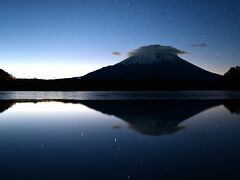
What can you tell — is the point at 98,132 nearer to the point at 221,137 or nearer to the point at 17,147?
Answer: the point at 17,147

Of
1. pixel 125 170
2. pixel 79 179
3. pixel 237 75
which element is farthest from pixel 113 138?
pixel 237 75

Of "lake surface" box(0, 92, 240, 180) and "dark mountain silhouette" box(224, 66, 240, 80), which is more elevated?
"dark mountain silhouette" box(224, 66, 240, 80)

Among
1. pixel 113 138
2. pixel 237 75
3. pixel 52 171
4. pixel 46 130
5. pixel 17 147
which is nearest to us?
pixel 52 171

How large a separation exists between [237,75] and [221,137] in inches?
7150

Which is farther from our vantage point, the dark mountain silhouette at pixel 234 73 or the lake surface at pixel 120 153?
the dark mountain silhouette at pixel 234 73

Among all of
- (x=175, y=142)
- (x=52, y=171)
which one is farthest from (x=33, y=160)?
(x=175, y=142)

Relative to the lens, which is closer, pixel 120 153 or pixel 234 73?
pixel 120 153

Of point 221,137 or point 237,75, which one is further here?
point 237,75

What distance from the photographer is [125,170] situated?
8.95 m

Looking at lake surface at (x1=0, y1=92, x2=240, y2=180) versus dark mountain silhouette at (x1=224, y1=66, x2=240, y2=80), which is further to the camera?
dark mountain silhouette at (x1=224, y1=66, x2=240, y2=80)

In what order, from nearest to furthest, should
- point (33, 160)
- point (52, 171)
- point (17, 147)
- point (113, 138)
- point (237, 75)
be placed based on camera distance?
point (52, 171), point (33, 160), point (17, 147), point (113, 138), point (237, 75)

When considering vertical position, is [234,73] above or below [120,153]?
above

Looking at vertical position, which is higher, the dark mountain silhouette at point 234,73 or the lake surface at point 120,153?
the dark mountain silhouette at point 234,73

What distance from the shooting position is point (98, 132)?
16.5 meters
